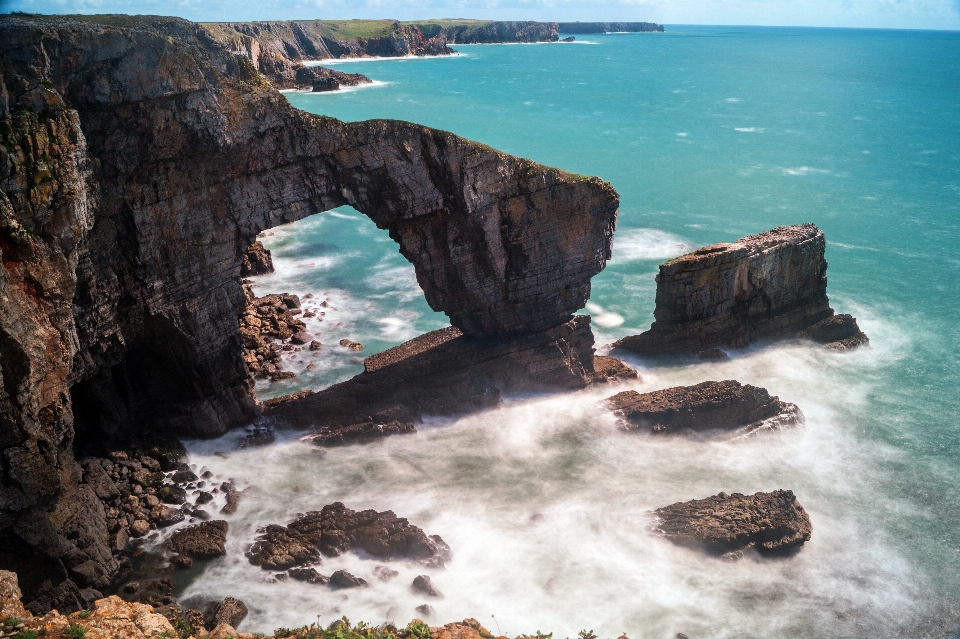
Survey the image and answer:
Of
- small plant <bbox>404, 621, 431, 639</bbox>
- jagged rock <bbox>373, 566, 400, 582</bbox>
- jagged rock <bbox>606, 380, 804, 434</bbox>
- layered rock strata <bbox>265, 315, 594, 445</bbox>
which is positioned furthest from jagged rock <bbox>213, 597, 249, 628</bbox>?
jagged rock <bbox>606, 380, 804, 434</bbox>

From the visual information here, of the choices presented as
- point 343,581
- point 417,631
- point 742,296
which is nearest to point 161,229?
point 343,581

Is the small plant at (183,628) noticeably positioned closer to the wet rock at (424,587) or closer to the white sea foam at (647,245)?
the wet rock at (424,587)

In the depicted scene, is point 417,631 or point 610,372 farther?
point 610,372

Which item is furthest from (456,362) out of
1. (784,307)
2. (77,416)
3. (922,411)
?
(922,411)

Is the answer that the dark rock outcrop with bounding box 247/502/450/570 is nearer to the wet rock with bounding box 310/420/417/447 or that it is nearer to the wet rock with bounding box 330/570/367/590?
the wet rock with bounding box 330/570/367/590

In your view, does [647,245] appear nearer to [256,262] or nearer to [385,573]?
[256,262]

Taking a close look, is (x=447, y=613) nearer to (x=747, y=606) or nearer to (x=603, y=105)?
(x=747, y=606)
